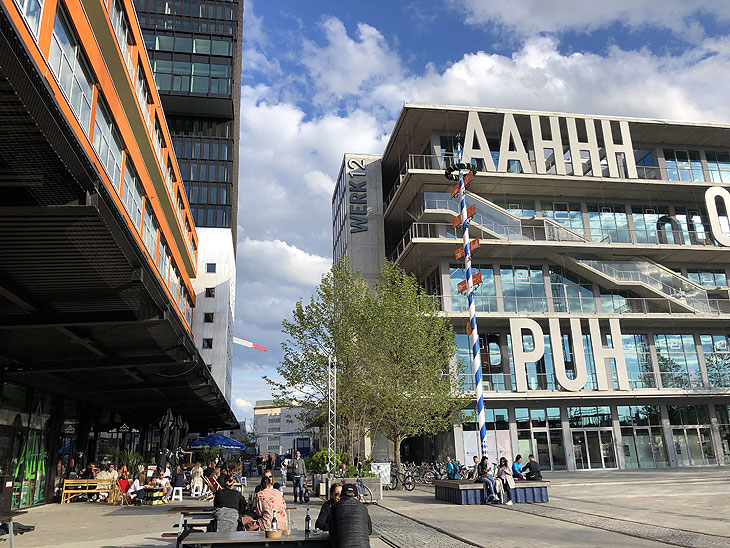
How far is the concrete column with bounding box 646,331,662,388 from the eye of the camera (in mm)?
36156

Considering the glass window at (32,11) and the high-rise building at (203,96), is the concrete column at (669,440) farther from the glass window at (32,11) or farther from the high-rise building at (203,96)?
the high-rise building at (203,96)

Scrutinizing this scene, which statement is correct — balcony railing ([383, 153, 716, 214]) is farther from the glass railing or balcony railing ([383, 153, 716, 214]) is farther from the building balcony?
the glass railing

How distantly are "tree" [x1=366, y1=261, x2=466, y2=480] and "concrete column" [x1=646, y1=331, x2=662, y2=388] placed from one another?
14.3m

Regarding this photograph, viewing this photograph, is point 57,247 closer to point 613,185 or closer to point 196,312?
point 613,185

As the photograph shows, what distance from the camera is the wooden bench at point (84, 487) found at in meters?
20.5

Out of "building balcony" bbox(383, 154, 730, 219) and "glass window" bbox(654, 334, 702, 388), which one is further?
"building balcony" bbox(383, 154, 730, 219)

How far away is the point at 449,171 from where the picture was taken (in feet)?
78.3

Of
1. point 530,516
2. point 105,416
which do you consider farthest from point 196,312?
point 530,516

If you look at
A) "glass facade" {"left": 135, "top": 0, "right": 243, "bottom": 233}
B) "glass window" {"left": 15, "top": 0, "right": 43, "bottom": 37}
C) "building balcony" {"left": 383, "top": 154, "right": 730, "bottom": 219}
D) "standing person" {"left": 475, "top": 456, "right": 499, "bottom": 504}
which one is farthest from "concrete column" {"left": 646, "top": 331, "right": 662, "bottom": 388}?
"glass facade" {"left": 135, "top": 0, "right": 243, "bottom": 233}

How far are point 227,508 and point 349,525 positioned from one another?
316 cm

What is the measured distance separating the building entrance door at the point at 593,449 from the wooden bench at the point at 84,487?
25.5 metres

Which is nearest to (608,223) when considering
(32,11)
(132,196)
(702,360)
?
(702,360)

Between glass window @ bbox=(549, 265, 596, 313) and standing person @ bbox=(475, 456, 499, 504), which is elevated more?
glass window @ bbox=(549, 265, 596, 313)

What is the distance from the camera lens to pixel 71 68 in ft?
48.5
